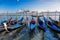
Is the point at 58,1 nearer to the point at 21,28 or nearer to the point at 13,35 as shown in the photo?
the point at 21,28

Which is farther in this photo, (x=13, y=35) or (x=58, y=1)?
(x=58, y=1)

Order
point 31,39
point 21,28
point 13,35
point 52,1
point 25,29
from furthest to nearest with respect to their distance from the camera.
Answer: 1. point 52,1
2. point 25,29
3. point 21,28
4. point 13,35
5. point 31,39

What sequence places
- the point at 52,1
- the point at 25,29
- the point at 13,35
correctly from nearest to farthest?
the point at 13,35, the point at 25,29, the point at 52,1

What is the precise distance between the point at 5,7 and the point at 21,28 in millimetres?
2408

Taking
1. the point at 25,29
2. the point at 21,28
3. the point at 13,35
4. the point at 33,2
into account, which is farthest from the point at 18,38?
the point at 33,2

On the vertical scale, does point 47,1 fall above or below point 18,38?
above

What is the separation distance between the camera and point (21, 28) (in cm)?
522

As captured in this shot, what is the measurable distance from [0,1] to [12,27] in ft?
8.11

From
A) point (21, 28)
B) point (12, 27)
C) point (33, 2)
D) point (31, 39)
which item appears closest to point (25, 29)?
point (21, 28)

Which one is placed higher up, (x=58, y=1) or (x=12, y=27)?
(x=58, y=1)

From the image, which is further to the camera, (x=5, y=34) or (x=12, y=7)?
(x=12, y=7)

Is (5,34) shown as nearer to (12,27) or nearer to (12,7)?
(12,27)

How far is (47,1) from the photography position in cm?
688

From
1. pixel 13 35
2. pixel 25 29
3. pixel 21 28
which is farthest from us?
pixel 25 29
